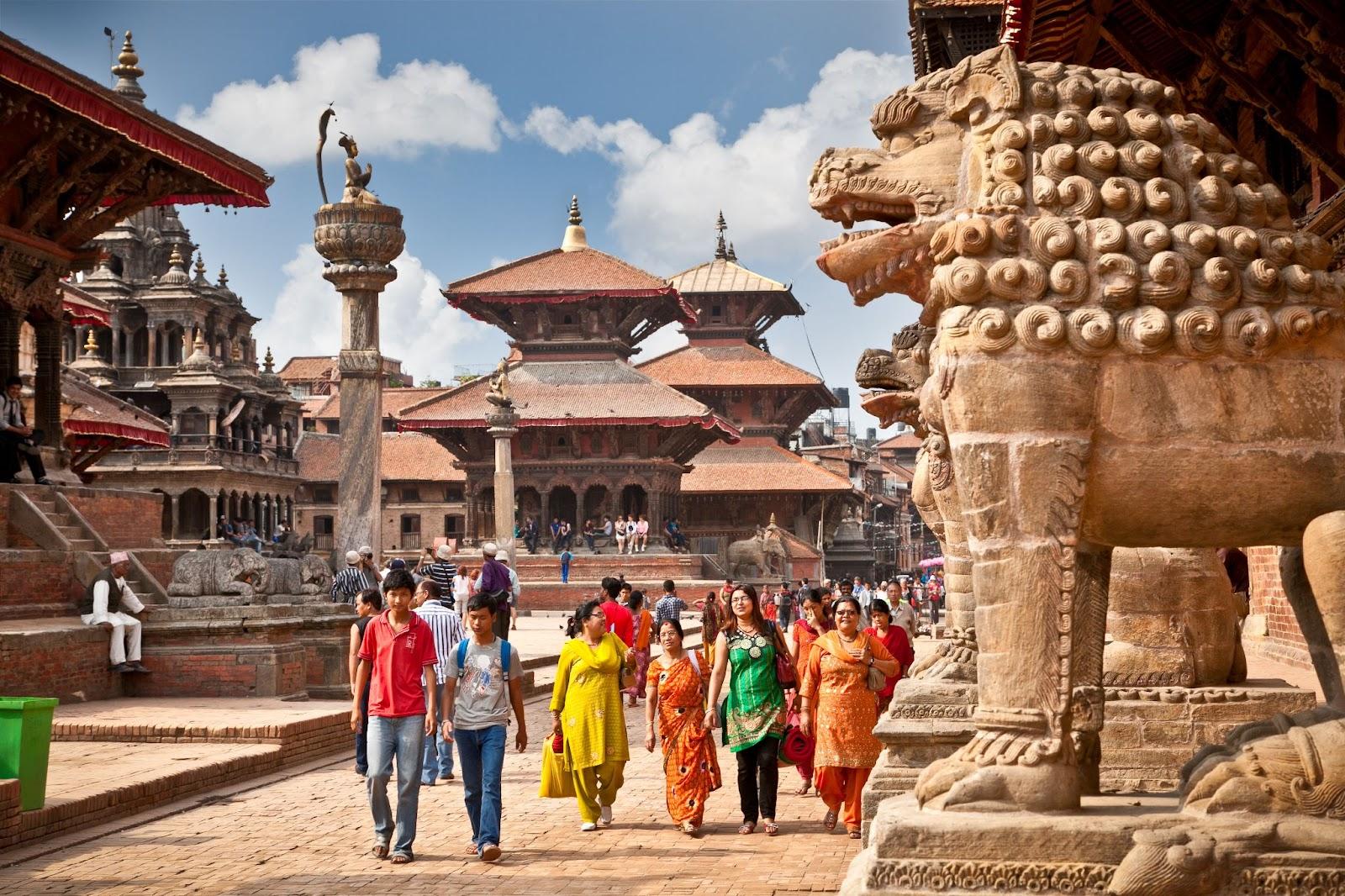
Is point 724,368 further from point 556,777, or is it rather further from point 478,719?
point 478,719

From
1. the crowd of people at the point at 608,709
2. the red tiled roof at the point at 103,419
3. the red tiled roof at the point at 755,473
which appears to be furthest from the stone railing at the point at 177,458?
the crowd of people at the point at 608,709

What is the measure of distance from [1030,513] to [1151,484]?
39 centimetres

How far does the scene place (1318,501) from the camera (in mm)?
4566

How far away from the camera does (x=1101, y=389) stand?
456cm

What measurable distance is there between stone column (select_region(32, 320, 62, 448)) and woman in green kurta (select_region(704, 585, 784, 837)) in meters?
14.7

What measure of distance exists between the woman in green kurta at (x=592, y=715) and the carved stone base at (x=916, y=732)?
260 centimetres

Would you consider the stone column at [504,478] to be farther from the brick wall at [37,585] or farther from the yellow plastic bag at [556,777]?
the yellow plastic bag at [556,777]

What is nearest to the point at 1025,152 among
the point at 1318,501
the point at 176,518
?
the point at 1318,501

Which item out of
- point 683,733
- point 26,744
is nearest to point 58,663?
point 26,744

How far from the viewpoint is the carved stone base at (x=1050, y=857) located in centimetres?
425

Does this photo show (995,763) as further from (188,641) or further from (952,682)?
(188,641)

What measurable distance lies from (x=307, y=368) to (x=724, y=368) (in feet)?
96.2

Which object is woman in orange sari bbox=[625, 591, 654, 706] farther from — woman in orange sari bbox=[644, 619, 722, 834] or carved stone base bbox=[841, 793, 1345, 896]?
carved stone base bbox=[841, 793, 1345, 896]

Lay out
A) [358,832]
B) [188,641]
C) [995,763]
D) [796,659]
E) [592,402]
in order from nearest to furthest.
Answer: [995,763] < [358,832] < [796,659] < [188,641] < [592,402]
